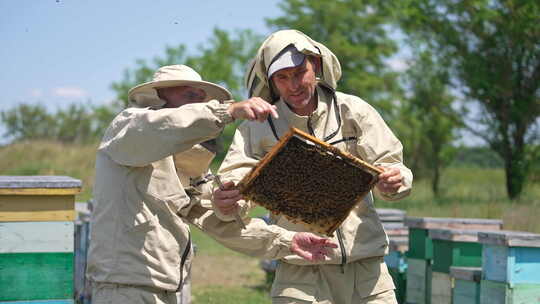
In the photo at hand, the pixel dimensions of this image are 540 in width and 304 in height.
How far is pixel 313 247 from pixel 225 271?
7.73 meters

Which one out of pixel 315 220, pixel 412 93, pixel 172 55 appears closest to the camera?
pixel 315 220

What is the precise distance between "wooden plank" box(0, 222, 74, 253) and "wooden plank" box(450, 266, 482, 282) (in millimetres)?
3042

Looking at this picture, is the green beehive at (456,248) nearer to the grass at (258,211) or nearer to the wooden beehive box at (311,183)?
the grass at (258,211)

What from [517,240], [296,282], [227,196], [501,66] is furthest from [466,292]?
[501,66]

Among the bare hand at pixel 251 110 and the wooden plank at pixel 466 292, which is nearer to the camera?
the bare hand at pixel 251 110

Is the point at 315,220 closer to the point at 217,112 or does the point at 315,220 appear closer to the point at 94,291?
the point at 217,112

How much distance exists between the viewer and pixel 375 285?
352cm

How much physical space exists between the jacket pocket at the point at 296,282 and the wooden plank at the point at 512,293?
7.59 feet

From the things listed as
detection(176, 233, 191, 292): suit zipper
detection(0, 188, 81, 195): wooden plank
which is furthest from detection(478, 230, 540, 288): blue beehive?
detection(0, 188, 81, 195): wooden plank

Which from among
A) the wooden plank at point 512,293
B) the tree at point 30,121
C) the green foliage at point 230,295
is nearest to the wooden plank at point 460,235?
the wooden plank at point 512,293

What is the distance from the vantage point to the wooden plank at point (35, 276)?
17.5ft

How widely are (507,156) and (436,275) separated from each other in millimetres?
12840

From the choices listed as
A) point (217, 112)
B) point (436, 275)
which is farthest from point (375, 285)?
point (436, 275)

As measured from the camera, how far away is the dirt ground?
10062mm
